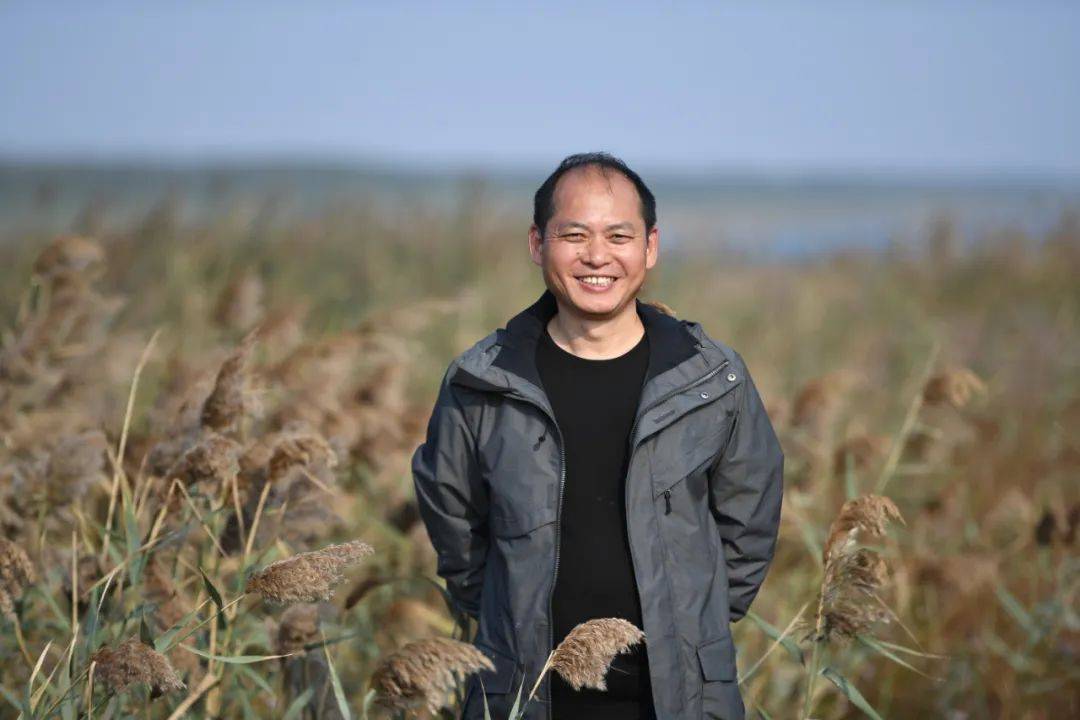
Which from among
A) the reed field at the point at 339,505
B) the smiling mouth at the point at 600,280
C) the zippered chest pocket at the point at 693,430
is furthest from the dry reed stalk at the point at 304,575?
the smiling mouth at the point at 600,280

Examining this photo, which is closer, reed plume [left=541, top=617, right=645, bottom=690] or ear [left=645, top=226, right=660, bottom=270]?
reed plume [left=541, top=617, right=645, bottom=690]

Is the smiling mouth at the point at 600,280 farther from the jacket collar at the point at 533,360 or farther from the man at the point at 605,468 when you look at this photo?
the jacket collar at the point at 533,360

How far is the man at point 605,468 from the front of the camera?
8.85ft

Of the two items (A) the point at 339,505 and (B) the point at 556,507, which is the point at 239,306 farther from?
(B) the point at 556,507

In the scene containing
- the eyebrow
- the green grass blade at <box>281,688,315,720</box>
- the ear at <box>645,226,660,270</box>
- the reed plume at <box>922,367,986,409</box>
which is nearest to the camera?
the eyebrow

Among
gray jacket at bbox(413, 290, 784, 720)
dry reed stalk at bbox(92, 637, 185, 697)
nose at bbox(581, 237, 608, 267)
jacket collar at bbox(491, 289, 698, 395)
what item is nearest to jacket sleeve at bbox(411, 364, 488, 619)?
gray jacket at bbox(413, 290, 784, 720)

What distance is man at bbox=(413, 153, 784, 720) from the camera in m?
2.70

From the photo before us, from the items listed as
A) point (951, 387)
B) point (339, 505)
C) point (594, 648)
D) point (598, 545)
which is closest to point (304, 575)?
point (594, 648)

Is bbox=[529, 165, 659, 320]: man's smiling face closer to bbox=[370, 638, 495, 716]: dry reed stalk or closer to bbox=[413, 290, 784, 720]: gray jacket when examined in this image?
bbox=[413, 290, 784, 720]: gray jacket

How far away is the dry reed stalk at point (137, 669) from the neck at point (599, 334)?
108 centimetres

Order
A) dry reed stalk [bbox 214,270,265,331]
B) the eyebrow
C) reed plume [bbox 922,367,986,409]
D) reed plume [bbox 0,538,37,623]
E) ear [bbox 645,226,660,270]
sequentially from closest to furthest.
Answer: reed plume [bbox 0,538,37,623]
the eyebrow
ear [bbox 645,226,660,270]
reed plume [bbox 922,367,986,409]
dry reed stalk [bbox 214,270,265,331]

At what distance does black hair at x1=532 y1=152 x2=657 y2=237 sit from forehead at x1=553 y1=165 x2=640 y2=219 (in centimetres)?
1

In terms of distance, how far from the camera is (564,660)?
2.37m

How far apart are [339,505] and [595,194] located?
1.68 m
